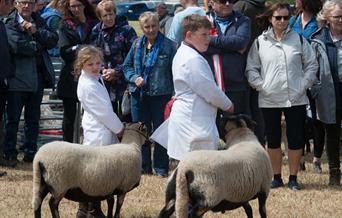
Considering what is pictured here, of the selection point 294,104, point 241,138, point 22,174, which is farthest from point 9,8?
point 241,138

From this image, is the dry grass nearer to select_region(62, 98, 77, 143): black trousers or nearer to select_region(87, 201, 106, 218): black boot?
select_region(87, 201, 106, 218): black boot

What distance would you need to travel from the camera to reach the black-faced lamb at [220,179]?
21.8 feet

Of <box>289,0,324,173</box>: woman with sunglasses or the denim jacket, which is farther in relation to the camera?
<box>289,0,324,173</box>: woman with sunglasses

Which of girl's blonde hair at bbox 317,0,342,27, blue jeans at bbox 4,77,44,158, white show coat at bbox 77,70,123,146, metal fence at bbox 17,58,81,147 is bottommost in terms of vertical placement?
metal fence at bbox 17,58,81,147

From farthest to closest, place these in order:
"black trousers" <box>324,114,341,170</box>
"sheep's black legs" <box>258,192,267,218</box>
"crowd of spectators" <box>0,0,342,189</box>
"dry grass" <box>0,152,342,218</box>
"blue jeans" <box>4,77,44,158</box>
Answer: "blue jeans" <box>4,77,44,158</box>, "black trousers" <box>324,114,341,170</box>, "dry grass" <box>0,152,342,218</box>, "crowd of spectators" <box>0,0,342,189</box>, "sheep's black legs" <box>258,192,267,218</box>

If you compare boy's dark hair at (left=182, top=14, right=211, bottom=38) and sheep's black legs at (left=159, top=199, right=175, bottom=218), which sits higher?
boy's dark hair at (left=182, top=14, right=211, bottom=38)

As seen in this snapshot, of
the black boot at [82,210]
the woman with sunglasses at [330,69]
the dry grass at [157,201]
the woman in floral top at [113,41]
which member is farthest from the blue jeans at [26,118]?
the woman with sunglasses at [330,69]

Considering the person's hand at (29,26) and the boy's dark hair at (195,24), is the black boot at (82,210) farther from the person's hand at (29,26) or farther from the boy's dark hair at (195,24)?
the person's hand at (29,26)

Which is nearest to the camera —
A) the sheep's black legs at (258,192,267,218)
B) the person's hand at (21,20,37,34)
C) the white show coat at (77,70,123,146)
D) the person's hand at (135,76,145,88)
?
the sheep's black legs at (258,192,267,218)

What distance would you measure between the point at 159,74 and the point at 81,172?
317 cm

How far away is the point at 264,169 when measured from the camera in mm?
7164

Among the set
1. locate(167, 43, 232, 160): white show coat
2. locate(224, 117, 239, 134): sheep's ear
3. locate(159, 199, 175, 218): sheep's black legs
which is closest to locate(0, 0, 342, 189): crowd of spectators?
locate(167, 43, 232, 160): white show coat

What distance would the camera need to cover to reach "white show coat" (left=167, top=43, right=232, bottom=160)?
23.8ft

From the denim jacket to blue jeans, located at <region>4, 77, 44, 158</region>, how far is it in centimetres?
158
